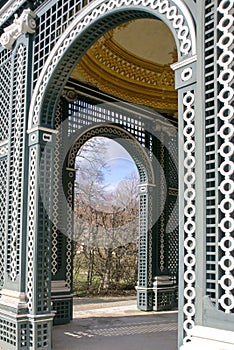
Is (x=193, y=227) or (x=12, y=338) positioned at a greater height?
(x=193, y=227)

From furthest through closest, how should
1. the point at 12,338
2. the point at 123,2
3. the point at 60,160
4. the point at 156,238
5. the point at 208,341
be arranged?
the point at 156,238, the point at 60,160, the point at 12,338, the point at 123,2, the point at 208,341

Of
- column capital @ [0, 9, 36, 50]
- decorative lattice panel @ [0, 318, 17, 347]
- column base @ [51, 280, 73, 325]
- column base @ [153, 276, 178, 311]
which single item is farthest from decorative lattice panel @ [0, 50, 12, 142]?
column base @ [153, 276, 178, 311]

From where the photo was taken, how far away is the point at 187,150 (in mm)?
2973

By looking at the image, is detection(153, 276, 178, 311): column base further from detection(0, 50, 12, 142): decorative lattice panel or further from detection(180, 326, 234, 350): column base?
detection(180, 326, 234, 350): column base

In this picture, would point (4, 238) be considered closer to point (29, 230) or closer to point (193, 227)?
point (29, 230)

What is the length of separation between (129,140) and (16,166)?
3716mm

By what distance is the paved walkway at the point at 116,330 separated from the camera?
215 inches

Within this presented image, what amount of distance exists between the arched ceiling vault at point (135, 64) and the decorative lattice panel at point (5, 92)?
4.29ft

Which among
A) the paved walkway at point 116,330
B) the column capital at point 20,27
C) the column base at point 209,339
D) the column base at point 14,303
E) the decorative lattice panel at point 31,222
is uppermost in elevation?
the column capital at point 20,27

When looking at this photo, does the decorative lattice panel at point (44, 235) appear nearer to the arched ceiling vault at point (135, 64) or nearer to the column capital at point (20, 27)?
the column capital at point (20, 27)

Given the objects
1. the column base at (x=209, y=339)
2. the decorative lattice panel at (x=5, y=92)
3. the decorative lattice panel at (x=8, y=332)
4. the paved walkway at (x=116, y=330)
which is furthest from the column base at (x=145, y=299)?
the column base at (x=209, y=339)

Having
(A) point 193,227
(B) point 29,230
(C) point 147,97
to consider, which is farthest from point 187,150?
(C) point 147,97

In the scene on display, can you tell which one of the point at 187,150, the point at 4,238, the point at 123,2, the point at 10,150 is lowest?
the point at 4,238

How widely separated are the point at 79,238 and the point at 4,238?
7118mm
